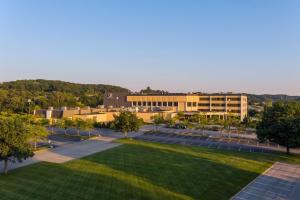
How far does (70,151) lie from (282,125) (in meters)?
34.1

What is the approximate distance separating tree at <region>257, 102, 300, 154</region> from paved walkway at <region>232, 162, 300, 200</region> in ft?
27.7

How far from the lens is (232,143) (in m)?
64.9

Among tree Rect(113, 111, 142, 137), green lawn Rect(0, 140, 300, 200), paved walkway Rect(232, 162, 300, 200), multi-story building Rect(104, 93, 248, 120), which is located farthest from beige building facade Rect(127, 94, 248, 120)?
paved walkway Rect(232, 162, 300, 200)

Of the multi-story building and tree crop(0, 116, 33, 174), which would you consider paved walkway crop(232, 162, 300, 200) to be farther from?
the multi-story building

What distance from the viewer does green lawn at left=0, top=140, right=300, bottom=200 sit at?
1182 inches

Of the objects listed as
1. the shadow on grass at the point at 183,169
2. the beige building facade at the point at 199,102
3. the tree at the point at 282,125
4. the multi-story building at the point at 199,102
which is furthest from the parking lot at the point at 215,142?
the multi-story building at the point at 199,102

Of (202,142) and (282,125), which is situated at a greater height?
(282,125)

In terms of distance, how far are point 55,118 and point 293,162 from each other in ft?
198

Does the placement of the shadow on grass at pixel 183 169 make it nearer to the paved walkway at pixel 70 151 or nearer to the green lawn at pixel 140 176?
the green lawn at pixel 140 176

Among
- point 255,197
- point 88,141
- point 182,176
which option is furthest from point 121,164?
point 88,141

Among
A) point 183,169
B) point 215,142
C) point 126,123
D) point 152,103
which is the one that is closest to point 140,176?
point 183,169

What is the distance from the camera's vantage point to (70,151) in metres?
50.7

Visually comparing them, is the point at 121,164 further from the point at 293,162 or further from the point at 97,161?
the point at 293,162

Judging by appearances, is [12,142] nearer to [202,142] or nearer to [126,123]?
[126,123]
